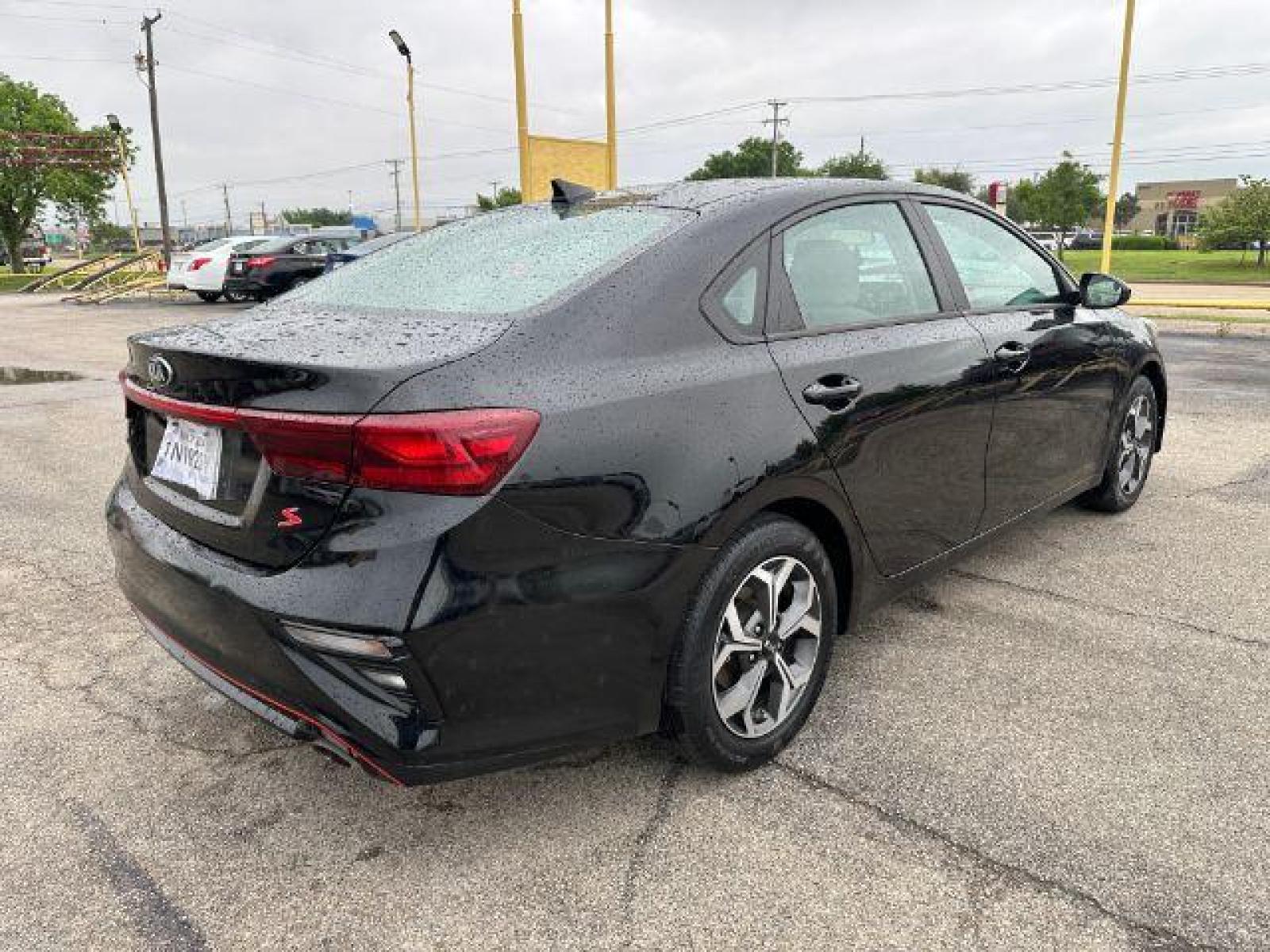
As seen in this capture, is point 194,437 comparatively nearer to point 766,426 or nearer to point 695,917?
point 766,426

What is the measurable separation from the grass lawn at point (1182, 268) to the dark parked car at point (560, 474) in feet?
77.8

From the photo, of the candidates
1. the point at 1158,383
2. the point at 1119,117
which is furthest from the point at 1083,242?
the point at 1158,383

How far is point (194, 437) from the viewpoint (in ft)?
7.31

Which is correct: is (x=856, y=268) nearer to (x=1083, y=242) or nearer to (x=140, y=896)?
(x=140, y=896)

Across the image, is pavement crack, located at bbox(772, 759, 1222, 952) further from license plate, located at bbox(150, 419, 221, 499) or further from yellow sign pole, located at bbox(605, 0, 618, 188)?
yellow sign pole, located at bbox(605, 0, 618, 188)

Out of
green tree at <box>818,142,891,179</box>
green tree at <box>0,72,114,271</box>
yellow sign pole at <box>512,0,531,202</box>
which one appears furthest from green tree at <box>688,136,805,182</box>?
yellow sign pole at <box>512,0,531,202</box>

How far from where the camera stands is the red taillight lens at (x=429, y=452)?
1882mm

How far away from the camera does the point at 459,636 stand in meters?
1.92

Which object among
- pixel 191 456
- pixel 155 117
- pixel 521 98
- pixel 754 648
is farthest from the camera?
pixel 155 117

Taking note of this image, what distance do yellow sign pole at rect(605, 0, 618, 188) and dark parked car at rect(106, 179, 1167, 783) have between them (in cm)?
1323

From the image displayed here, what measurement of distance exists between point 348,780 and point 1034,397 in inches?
108

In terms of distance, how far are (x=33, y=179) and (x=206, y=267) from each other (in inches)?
1645

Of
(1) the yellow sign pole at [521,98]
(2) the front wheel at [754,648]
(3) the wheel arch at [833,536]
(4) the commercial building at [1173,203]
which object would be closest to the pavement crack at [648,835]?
(2) the front wheel at [754,648]

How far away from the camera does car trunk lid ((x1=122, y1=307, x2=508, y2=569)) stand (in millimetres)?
1950
